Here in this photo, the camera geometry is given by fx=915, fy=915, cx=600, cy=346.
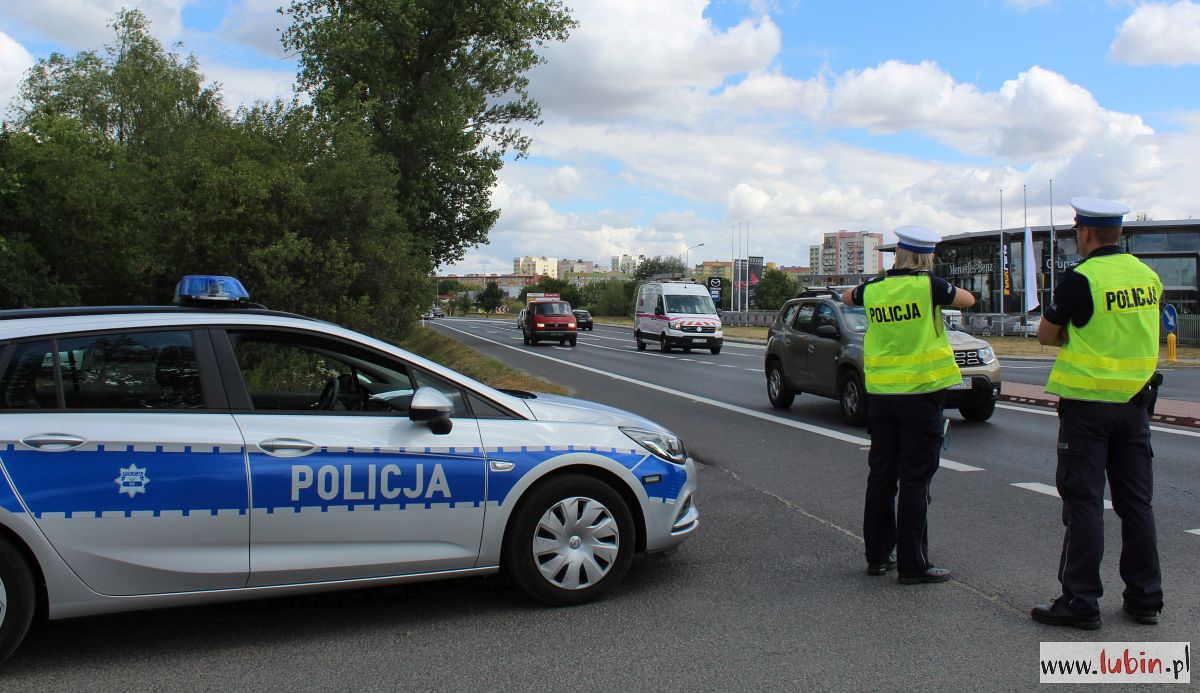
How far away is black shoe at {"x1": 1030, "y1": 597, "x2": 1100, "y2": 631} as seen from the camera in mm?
4035

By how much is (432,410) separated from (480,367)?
57.0ft

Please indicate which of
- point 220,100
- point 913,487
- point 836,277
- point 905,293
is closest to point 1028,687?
point 913,487

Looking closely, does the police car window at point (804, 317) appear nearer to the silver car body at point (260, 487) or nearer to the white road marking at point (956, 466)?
the white road marking at point (956, 466)

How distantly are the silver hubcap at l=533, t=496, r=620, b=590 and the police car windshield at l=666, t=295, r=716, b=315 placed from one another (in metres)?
26.0

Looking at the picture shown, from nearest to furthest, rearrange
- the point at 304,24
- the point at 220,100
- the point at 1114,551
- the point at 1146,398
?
1. the point at 1146,398
2. the point at 1114,551
3. the point at 304,24
4. the point at 220,100

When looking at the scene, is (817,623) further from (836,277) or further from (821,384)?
(836,277)

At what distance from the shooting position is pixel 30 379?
368 centimetres

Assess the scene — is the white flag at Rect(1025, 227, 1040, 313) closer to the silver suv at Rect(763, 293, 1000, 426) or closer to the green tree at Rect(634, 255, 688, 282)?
the silver suv at Rect(763, 293, 1000, 426)

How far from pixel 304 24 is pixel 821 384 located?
2085 centimetres

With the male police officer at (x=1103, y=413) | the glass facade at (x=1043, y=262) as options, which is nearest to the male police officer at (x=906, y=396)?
the male police officer at (x=1103, y=413)

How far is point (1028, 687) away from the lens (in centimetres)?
348

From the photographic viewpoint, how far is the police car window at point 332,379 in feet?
13.7

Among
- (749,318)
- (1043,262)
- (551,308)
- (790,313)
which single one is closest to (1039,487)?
(790,313)

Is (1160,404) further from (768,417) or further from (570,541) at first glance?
(570,541)
